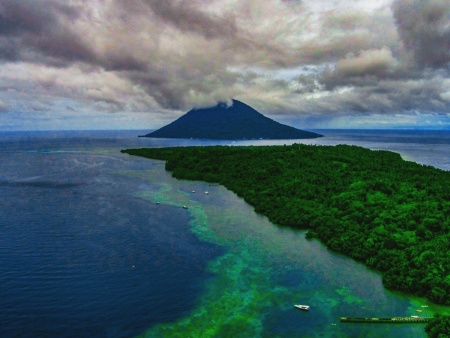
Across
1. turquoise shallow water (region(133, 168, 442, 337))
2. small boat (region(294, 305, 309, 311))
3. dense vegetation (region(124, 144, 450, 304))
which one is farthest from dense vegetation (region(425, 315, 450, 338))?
small boat (region(294, 305, 309, 311))

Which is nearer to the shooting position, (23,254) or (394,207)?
(23,254)

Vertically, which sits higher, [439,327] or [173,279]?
[439,327]

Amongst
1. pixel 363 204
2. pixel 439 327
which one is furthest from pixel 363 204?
pixel 439 327

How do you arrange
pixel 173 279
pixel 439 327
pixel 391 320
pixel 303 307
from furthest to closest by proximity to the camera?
1. pixel 173 279
2. pixel 303 307
3. pixel 391 320
4. pixel 439 327

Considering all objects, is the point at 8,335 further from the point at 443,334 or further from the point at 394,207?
the point at 394,207

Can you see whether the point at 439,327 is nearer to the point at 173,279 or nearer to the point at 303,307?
the point at 303,307

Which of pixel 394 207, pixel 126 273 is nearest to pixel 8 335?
pixel 126 273
